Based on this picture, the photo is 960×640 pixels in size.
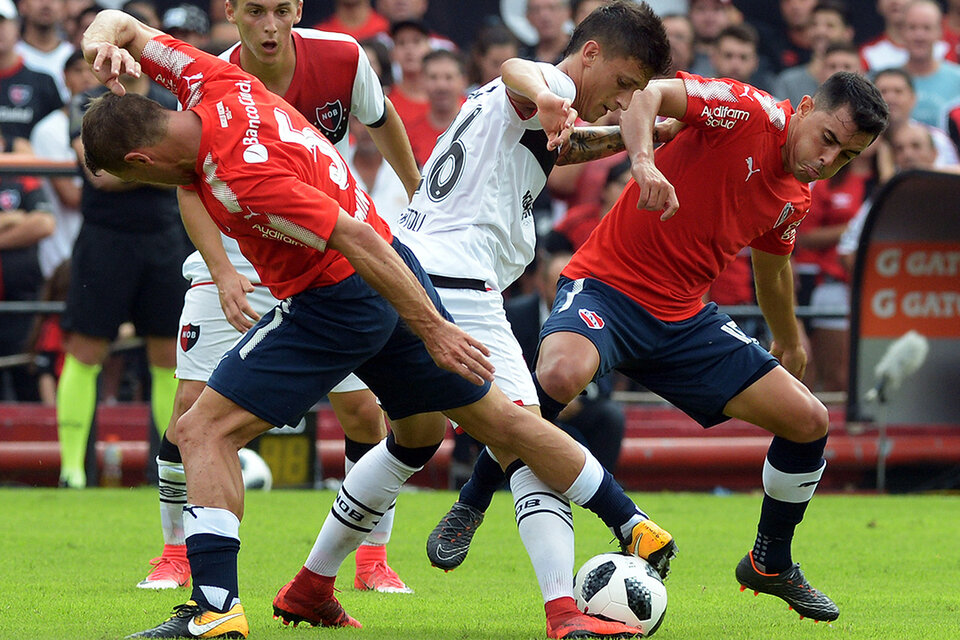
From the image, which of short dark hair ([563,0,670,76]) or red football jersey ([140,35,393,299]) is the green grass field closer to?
red football jersey ([140,35,393,299])

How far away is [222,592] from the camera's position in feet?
14.1

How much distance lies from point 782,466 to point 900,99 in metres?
6.83

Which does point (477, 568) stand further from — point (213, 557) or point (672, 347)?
point (213, 557)

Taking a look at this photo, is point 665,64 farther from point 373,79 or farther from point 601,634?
point 601,634

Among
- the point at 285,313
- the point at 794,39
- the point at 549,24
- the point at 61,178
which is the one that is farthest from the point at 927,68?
the point at 285,313

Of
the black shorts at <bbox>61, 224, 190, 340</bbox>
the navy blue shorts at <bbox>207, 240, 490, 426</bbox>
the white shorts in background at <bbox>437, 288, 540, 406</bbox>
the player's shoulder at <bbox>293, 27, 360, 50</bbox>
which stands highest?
the player's shoulder at <bbox>293, 27, 360, 50</bbox>

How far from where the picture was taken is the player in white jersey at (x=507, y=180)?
490 centimetres

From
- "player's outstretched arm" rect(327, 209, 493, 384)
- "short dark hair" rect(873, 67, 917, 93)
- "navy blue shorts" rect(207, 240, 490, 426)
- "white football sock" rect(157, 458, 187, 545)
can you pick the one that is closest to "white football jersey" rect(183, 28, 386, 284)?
"white football sock" rect(157, 458, 187, 545)

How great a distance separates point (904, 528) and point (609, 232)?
3.57 m

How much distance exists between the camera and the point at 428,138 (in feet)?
36.5

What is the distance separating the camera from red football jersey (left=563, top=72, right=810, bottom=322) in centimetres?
557

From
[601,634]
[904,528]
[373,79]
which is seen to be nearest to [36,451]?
[373,79]

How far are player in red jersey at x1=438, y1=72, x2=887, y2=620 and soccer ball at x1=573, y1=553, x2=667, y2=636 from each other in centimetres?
73

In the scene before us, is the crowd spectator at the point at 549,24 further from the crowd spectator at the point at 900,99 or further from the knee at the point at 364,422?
the knee at the point at 364,422
